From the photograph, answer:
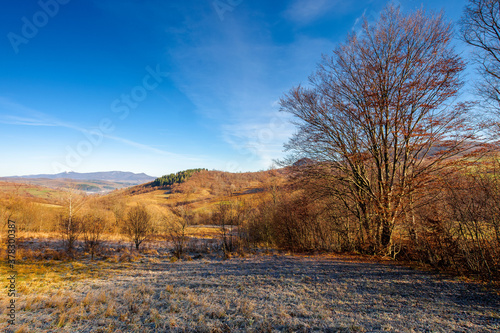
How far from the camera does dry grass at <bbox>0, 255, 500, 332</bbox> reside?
377 cm

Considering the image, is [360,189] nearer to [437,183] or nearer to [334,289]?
[437,183]

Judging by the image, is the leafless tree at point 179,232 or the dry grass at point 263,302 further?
the leafless tree at point 179,232

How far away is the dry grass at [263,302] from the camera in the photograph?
12.4 ft

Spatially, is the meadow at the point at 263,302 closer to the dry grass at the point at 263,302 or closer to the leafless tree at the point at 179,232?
the dry grass at the point at 263,302

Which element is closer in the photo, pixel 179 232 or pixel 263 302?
pixel 263 302

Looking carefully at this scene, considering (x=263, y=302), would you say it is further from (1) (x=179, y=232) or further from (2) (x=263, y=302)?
(1) (x=179, y=232)

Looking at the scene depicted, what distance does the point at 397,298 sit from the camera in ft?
15.4

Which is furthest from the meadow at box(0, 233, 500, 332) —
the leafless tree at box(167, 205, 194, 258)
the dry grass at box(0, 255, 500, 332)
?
the leafless tree at box(167, 205, 194, 258)

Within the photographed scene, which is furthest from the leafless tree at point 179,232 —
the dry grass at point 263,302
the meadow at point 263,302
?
the dry grass at point 263,302

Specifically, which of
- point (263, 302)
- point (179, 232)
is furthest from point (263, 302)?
point (179, 232)

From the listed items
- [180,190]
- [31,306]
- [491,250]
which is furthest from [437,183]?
[180,190]

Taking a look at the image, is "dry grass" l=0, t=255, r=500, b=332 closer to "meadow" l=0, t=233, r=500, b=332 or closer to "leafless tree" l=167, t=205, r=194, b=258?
"meadow" l=0, t=233, r=500, b=332

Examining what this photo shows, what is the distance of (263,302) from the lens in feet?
16.0

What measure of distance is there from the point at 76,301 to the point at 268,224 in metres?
12.3
